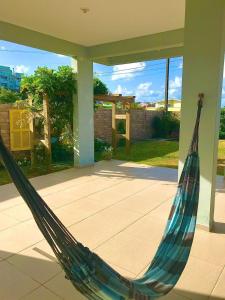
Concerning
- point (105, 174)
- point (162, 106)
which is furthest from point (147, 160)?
point (162, 106)

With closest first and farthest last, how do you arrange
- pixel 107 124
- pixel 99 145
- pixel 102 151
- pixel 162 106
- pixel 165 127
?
pixel 102 151 → pixel 99 145 → pixel 107 124 → pixel 165 127 → pixel 162 106

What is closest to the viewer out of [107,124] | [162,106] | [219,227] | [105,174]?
[219,227]

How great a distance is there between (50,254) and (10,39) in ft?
11.6

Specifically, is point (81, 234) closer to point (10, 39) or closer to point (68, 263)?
point (68, 263)

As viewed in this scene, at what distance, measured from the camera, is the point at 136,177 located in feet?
16.5

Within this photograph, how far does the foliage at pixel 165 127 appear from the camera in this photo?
39.0 feet

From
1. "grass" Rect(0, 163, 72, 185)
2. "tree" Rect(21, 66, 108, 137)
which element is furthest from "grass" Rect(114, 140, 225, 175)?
"tree" Rect(21, 66, 108, 137)

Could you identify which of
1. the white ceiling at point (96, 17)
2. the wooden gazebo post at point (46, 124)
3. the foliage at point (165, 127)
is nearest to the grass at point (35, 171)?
the wooden gazebo post at point (46, 124)

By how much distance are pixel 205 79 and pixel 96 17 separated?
2158mm

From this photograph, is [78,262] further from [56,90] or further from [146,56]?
[146,56]

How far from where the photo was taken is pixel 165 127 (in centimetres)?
1182

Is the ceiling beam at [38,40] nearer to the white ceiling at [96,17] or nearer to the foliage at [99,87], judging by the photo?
the white ceiling at [96,17]

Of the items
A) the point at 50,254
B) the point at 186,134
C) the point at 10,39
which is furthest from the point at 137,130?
the point at 50,254

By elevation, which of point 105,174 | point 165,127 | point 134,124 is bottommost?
point 105,174
